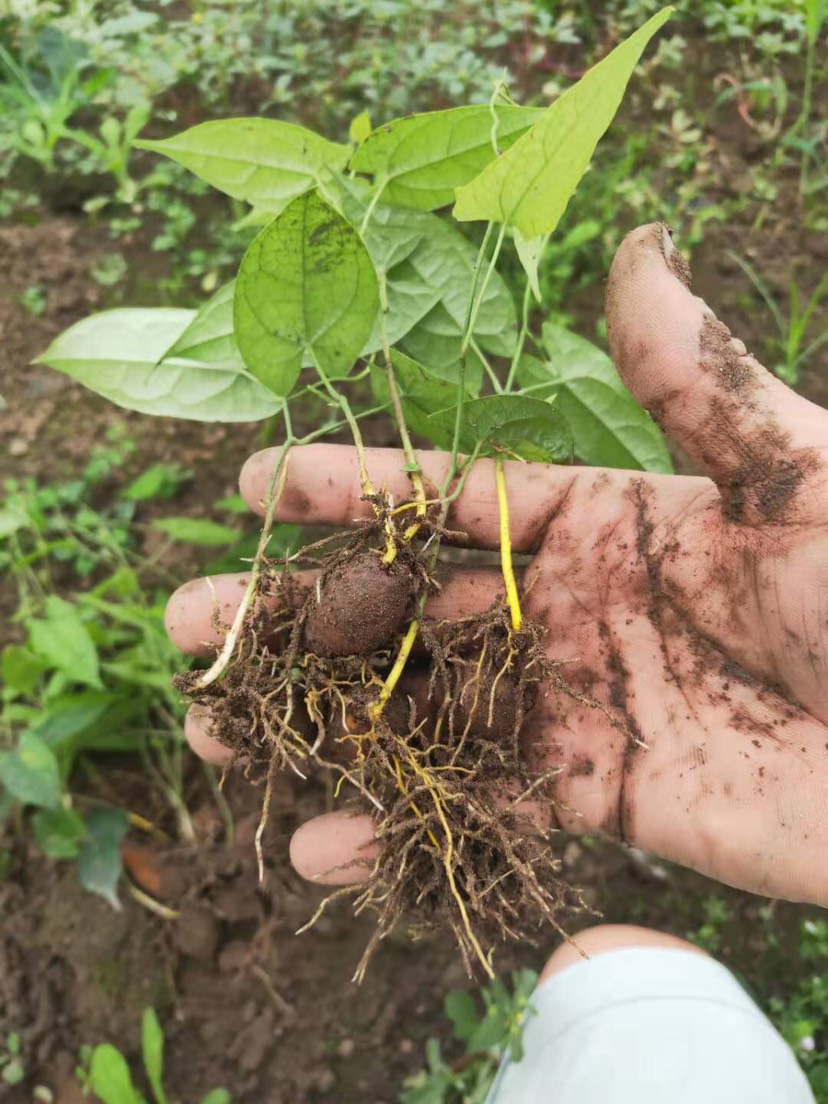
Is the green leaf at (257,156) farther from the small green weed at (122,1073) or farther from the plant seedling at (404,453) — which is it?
the small green weed at (122,1073)

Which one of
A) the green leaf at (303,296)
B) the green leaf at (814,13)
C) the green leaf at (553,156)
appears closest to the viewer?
the green leaf at (553,156)

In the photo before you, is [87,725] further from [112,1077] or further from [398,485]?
[398,485]

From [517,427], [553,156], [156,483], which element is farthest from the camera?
[156,483]

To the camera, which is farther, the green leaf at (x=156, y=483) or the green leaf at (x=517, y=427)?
→ the green leaf at (x=156, y=483)

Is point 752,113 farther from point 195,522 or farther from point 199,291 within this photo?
point 195,522

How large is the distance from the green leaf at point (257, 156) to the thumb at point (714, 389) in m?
0.48

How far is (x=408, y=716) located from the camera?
1.22 m

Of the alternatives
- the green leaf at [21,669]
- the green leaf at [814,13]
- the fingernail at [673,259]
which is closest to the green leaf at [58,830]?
the green leaf at [21,669]

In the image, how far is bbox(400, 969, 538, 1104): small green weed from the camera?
138 centimetres

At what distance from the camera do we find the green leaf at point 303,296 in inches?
41.3

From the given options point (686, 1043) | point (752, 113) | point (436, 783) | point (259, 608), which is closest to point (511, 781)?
point (436, 783)

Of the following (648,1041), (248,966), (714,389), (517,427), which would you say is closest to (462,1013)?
(648,1041)

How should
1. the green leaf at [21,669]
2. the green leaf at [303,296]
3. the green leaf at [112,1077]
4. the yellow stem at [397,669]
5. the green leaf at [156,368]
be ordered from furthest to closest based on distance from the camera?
the green leaf at [21,669] → the green leaf at [112,1077] → the green leaf at [156,368] → the yellow stem at [397,669] → the green leaf at [303,296]

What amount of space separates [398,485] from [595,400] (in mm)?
351
